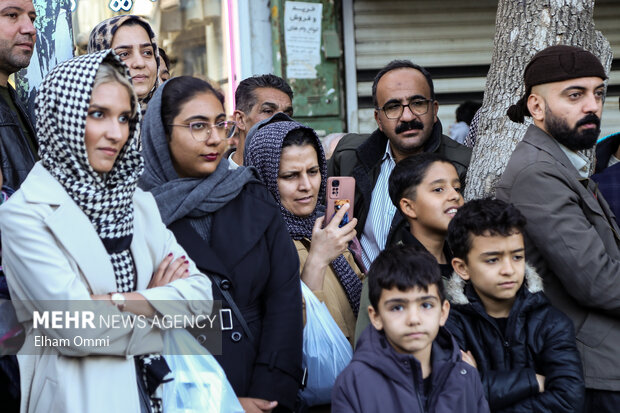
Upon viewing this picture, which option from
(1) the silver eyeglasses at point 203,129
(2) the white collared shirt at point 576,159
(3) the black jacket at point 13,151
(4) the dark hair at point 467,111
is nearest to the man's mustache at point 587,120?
(2) the white collared shirt at point 576,159

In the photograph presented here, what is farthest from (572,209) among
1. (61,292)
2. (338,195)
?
(61,292)

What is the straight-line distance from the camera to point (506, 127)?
422 cm

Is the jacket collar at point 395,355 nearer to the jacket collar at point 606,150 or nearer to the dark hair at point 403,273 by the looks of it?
the dark hair at point 403,273

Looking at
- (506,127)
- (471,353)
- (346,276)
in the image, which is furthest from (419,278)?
(506,127)

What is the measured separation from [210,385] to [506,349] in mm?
1165

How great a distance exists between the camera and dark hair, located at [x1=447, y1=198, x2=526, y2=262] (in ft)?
10.2

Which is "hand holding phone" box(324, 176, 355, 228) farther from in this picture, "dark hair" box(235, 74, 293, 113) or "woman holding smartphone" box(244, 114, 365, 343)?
"dark hair" box(235, 74, 293, 113)

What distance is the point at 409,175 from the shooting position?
143 inches

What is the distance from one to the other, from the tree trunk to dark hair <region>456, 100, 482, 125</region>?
226cm

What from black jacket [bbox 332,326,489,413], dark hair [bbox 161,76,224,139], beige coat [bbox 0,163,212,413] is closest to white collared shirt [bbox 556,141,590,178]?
black jacket [bbox 332,326,489,413]

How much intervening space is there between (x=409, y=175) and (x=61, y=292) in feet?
5.87

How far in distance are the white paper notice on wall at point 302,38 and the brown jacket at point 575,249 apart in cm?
362

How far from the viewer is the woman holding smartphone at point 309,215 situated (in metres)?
3.46
